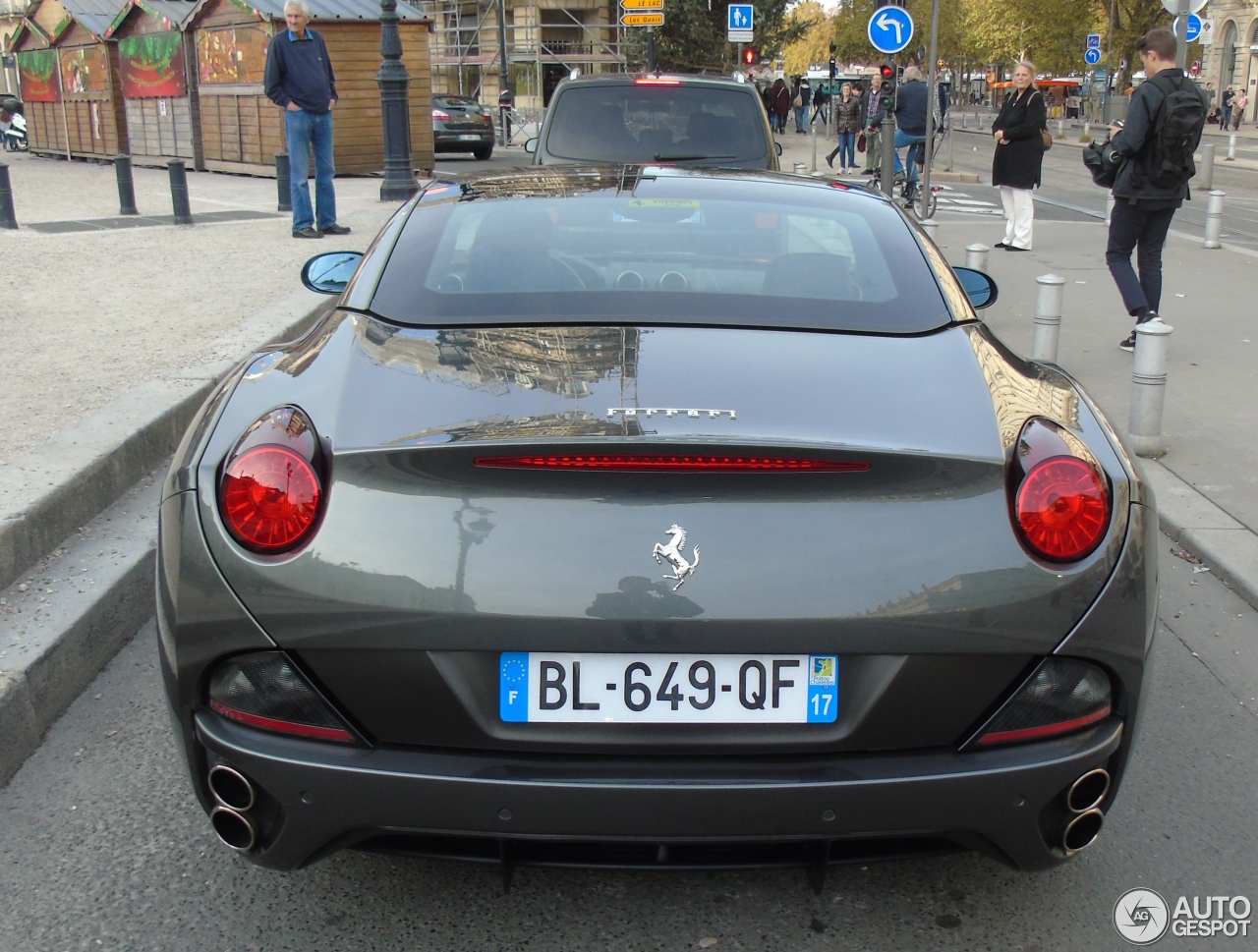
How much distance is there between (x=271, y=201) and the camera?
18219 mm

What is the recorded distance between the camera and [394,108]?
1644cm

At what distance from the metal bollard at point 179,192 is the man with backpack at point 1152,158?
10.2 m

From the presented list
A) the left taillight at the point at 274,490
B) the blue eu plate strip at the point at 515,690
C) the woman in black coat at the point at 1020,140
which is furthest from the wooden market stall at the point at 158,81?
the blue eu plate strip at the point at 515,690

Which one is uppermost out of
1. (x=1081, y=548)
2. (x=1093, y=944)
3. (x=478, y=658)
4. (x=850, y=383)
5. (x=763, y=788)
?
(x=850, y=383)

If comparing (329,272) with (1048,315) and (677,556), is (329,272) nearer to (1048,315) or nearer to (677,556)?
(677,556)

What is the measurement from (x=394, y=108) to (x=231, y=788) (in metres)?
→ 15.3

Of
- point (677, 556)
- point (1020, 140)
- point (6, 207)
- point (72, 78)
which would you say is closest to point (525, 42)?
point (72, 78)

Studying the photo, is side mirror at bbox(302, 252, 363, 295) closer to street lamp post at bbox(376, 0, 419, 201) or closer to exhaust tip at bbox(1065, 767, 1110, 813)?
exhaust tip at bbox(1065, 767, 1110, 813)

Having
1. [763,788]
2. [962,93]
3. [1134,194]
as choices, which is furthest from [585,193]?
[962,93]

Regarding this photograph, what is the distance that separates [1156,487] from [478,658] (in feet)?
13.5

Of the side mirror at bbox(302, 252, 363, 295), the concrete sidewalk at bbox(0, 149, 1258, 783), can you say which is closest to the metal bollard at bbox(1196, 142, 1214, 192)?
the concrete sidewalk at bbox(0, 149, 1258, 783)

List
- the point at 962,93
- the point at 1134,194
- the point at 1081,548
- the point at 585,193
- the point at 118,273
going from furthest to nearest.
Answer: the point at 962,93
the point at 118,273
the point at 1134,194
the point at 585,193
the point at 1081,548

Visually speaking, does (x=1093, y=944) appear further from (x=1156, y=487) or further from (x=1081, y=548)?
(x=1156, y=487)

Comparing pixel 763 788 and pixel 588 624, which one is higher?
pixel 588 624
